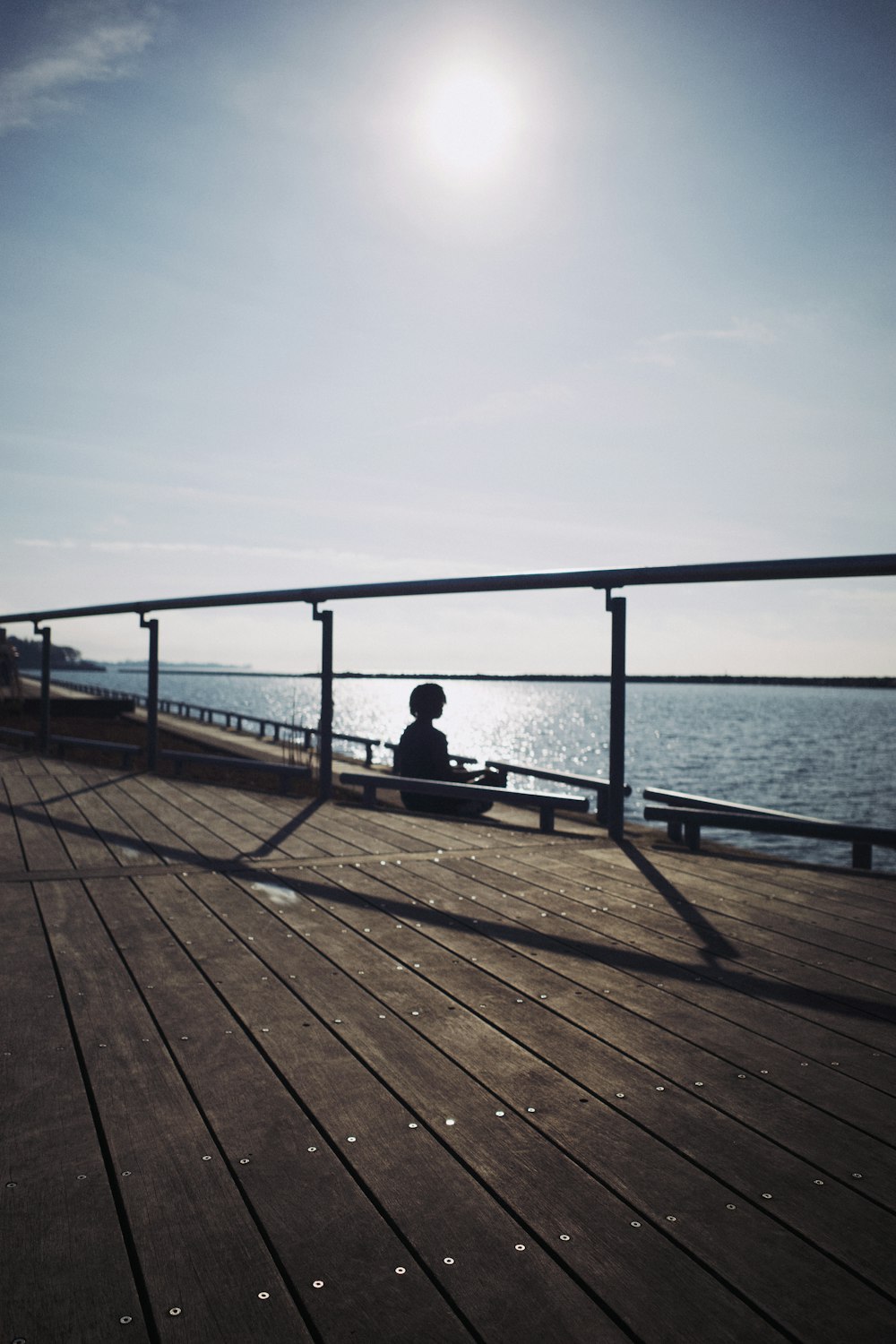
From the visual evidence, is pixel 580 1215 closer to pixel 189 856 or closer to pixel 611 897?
pixel 611 897

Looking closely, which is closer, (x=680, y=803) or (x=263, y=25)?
(x=680, y=803)

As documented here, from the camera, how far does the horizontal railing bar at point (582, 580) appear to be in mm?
3104

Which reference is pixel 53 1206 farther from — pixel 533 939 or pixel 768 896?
pixel 768 896

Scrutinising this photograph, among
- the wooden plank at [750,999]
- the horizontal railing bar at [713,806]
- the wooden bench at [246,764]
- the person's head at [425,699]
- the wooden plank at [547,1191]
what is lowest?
the wooden plank at [750,999]

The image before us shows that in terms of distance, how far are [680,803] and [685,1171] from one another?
12.9 ft

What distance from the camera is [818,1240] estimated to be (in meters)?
1.13

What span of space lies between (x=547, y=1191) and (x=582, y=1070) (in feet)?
1.34

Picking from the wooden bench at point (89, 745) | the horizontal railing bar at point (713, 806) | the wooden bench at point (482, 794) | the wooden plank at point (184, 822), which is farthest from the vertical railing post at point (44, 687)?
the horizontal railing bar at point (713, 806)

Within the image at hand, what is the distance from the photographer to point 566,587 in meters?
3.88

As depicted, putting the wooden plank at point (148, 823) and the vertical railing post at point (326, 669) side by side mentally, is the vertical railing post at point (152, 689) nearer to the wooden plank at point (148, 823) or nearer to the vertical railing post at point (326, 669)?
the wooden plank at point (148, 823)

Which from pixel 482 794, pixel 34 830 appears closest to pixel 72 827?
pixel 34 830

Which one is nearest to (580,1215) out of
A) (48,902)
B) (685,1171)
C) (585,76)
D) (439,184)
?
(685,1171)

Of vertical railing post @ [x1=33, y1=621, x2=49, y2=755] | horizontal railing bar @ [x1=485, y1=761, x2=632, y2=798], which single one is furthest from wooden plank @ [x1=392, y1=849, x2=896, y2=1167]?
vertical railing post @ [x1=33, y1=621, x2=49, y2=755]

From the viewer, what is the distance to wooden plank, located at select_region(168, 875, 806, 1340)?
1.00 m
